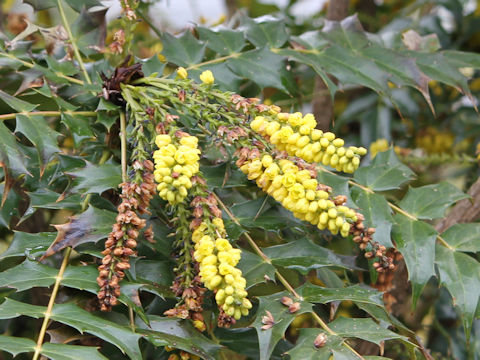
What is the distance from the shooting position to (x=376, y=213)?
84cm

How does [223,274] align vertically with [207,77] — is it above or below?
below

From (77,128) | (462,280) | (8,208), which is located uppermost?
(77,128)

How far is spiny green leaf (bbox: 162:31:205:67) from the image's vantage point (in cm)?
97

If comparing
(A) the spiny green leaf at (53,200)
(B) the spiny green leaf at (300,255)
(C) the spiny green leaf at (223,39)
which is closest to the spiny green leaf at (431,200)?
(B) the spiny green leaf at (300,255)

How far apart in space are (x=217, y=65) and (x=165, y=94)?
227 mm

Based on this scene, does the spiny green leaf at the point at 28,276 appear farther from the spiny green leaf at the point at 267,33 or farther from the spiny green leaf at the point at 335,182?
the spiny green leaf at the point at 267,33

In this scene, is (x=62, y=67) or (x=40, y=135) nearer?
(x=40, y=135)

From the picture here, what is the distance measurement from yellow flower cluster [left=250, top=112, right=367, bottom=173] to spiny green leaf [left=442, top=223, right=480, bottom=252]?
29 cm

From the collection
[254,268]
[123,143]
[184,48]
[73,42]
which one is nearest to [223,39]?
[184,48]

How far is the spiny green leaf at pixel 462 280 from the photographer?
2.57 feet

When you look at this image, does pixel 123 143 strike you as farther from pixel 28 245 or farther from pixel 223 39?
pixel 223 39

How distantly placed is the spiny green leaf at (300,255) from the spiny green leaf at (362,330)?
8 cm

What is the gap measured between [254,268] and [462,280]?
303mm

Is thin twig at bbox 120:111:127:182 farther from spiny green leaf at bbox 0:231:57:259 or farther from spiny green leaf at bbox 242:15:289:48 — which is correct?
spiny green leaf at bbox 242:15:289:48
